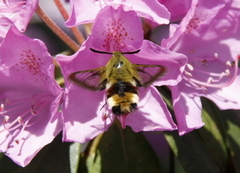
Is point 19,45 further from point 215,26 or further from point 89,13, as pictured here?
point 215,26

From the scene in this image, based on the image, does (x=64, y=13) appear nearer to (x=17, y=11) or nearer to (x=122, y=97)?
(x=17, y=11)

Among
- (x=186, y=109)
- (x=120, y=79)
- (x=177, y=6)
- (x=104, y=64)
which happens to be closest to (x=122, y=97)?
(x=120, y=79)

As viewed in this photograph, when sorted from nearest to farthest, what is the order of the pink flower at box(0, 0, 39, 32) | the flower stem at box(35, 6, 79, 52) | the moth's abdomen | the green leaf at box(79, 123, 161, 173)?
1. the moth's abdomen
2. the pink flower at box(0, 0, 39, 32)
3. the flower stem at box(35, 6, 79, 52)
4. the green leaf at box(79, 123, 161, 173)

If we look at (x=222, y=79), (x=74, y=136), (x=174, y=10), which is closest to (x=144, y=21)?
(x=174, y=10)

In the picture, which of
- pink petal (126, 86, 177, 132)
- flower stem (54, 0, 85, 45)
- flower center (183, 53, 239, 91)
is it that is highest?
flower stem (54, 0, 85, 45)

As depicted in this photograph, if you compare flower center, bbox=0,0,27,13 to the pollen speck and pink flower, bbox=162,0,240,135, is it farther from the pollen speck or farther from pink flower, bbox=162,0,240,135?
pink flower, bbox=162,0,240,135

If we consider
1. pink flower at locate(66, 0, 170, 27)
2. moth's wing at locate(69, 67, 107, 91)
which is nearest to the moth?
moth's wing at locate(69, 67, 107, 91)
